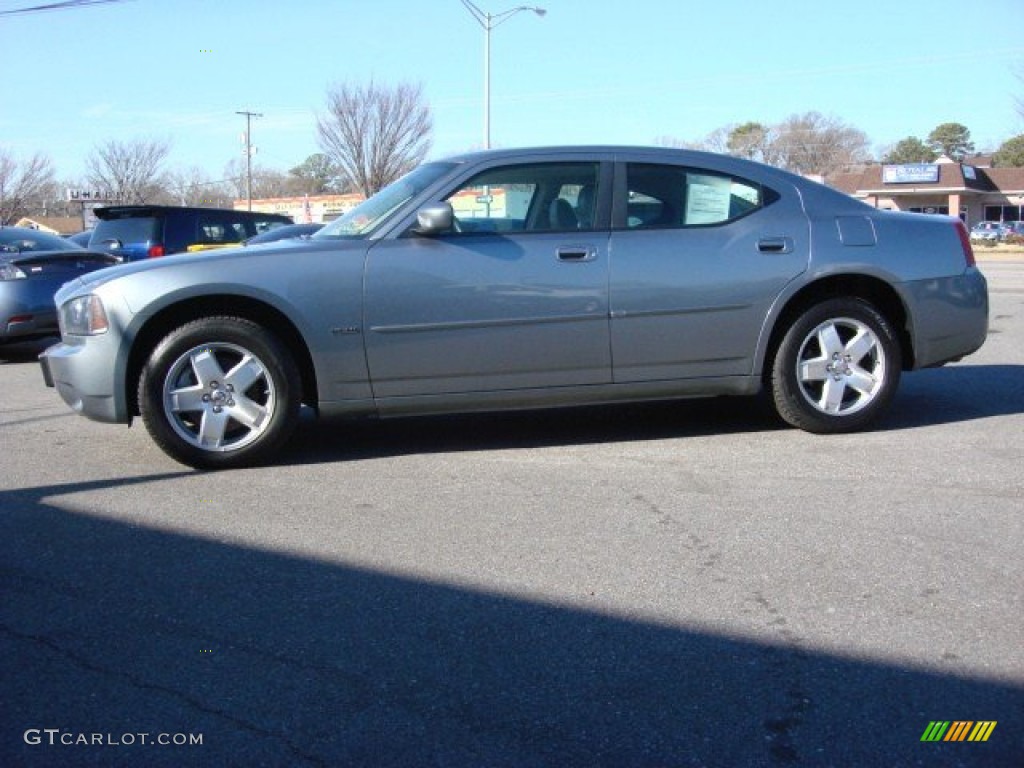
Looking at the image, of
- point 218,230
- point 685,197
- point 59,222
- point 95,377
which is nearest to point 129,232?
point 218,230

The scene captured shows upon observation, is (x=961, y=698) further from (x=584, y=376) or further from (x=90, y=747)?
(x=584, y=376)

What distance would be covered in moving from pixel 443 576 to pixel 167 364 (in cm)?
223

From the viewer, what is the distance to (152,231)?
550 inches

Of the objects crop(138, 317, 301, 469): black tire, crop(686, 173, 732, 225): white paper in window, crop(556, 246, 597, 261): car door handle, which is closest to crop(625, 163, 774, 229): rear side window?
crop(686, 173, 732, 225): white paper in window

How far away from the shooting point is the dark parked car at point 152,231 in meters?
13.8

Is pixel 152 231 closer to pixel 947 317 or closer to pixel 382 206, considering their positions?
pixel 382 206

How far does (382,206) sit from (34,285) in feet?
19.8

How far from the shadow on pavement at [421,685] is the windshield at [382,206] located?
239 centimetres

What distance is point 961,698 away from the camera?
2.98 metres

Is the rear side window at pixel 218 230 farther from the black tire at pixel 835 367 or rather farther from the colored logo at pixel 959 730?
the colored logo at pixel 959 730

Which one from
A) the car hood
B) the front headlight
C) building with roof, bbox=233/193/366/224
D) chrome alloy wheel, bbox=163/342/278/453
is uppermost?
building with roof, bbox=233/193/366/224

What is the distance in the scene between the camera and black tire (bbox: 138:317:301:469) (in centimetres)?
539

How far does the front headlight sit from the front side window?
1928 millimetres

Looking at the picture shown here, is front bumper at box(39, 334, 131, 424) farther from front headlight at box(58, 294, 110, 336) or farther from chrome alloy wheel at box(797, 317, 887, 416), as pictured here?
chrome alloy wheel at box(797, 317, 887, 416)
